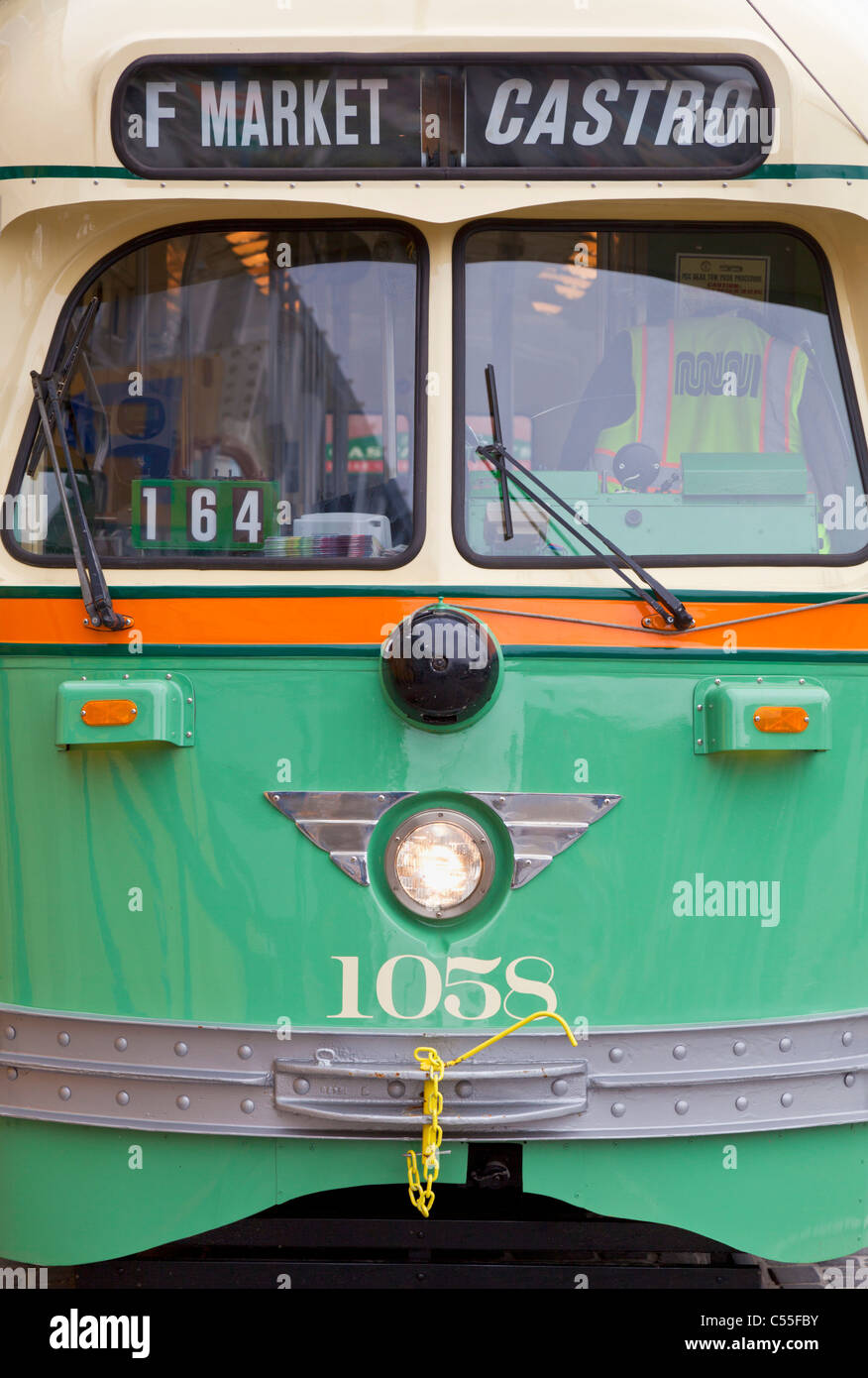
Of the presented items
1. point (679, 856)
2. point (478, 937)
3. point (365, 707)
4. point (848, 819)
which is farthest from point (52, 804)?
point (848, 819)

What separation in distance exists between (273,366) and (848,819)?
1576 mm

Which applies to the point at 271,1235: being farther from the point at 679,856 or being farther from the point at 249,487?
the point at 249,487

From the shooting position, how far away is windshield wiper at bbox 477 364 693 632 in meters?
2.63

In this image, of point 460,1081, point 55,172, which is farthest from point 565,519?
point 55,172

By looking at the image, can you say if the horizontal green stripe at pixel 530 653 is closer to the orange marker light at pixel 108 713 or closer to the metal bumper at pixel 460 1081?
the orange marker light at pixel 108 713

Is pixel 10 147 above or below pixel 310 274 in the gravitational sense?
above

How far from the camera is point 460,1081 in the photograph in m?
2.54

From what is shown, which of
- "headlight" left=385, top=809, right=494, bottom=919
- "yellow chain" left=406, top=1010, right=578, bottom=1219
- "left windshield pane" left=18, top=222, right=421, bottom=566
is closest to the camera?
"yellow chain" left=406, top=1010, right=578, bottom=1219

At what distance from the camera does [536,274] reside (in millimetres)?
2756

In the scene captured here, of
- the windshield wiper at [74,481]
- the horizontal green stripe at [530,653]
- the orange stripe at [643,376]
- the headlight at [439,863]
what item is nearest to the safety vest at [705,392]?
the orange stripe at [643,376]

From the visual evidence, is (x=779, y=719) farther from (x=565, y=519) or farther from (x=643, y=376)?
(x=643, y=376)

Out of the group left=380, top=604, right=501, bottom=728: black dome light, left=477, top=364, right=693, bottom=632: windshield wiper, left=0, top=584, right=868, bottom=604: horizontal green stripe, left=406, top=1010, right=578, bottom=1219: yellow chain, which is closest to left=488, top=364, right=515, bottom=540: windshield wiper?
left=477, top=364, right=693, bottom=632: windshield wiper

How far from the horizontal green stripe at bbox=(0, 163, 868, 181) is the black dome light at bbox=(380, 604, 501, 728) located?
0.92 meters

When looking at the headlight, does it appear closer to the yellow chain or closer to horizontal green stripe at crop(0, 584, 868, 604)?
the yellow chain
